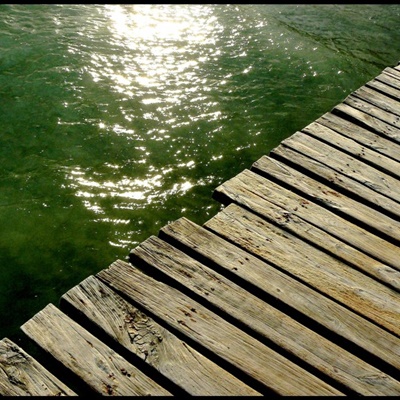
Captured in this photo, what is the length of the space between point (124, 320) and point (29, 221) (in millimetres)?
1294

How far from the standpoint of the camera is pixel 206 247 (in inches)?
108

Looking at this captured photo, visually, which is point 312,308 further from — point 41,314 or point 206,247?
point 41,314

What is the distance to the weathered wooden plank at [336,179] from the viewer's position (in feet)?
10.5

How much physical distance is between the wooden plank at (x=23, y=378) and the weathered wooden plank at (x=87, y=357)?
2.9 inches

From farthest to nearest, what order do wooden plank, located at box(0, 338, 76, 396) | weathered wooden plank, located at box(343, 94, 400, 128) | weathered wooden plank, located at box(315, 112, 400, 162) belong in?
weathered wooden plank, located at box(343, 94, 400, 128) → weathered wooden plank, located at box(315, 112, 400, 162) → wooden plank, located at box(0, 338, 76, 396)

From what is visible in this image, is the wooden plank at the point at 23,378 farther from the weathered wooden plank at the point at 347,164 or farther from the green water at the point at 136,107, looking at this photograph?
the weathered wooden plank at the point at 347,164

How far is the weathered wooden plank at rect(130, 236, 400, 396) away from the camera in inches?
88.6

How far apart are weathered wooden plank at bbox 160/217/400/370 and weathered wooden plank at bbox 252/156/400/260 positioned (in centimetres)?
48

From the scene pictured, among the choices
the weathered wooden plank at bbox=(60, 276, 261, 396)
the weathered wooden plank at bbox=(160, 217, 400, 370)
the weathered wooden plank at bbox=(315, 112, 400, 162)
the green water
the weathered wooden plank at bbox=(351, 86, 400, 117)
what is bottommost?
the green water

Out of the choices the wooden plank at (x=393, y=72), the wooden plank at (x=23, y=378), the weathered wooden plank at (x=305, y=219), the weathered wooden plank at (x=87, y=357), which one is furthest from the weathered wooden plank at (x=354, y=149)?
the wooden plank at (x=23, y=378)

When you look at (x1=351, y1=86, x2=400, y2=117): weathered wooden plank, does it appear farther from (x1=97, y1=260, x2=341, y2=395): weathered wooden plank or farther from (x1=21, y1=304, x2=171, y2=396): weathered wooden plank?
(x1=21, y1=304, x2=171, y2=396): weathered wooden plank

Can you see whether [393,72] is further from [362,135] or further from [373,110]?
[362,135]

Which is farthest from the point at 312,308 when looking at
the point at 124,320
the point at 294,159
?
the point at 294,159

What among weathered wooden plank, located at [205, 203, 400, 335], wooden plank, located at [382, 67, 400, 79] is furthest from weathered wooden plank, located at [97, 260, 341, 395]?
wooden plank, located at [382, 67, 400, 79]
